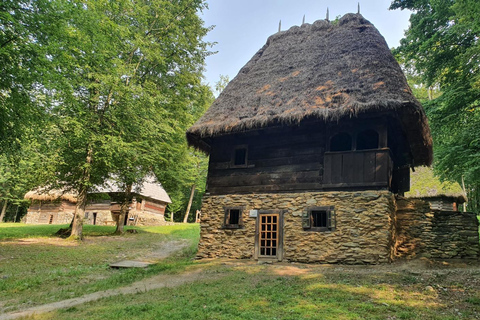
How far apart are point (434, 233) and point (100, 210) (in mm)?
27923

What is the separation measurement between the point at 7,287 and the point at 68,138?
7.85 metres

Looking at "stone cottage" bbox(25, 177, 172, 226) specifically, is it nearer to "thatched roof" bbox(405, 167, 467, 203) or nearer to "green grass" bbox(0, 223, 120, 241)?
"green grass" bbox(0, 223, 120, 241)

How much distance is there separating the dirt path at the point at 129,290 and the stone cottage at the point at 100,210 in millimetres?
20526

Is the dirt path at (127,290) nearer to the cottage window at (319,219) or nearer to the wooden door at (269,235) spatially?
the wooden door at (269,235)

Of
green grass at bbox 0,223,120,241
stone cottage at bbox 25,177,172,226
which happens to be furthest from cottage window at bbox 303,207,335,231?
stone cottage at bbox 25,177,172,226

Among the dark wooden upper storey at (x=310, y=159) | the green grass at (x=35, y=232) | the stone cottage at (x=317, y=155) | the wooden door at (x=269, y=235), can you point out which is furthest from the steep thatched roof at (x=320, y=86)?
the green grass at (x=35, y=232)

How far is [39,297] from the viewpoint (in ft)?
25.1

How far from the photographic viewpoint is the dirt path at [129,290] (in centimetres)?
634

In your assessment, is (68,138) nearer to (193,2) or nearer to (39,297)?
(39,297)

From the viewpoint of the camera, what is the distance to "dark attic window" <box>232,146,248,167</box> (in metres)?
13.2

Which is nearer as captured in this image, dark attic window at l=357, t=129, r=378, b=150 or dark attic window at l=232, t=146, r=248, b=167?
dark attic window at l=357, t=129, r=378, b=150

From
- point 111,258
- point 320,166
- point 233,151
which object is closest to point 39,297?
point 111,258

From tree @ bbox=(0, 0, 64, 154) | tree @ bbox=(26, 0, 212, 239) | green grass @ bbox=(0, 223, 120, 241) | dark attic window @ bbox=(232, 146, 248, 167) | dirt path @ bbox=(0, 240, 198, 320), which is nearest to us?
dirt path @ bbox=(0, 240, 198, 320)

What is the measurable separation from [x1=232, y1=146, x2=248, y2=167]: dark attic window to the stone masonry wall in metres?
1.45
